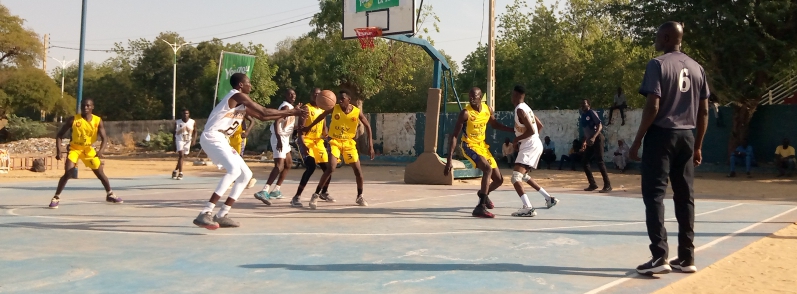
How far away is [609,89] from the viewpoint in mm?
40812

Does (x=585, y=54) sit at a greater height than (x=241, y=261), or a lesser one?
greater

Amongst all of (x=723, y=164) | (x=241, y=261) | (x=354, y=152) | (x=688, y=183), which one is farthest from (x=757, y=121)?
(x=241, y=261)

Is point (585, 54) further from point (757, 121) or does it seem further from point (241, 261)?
point (241, 261)

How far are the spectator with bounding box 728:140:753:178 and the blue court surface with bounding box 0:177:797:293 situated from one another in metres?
9.64

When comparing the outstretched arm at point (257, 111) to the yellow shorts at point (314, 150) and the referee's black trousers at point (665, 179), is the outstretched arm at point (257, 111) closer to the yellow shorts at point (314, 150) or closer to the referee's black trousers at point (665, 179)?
the yellow shorts at point (314, 150)

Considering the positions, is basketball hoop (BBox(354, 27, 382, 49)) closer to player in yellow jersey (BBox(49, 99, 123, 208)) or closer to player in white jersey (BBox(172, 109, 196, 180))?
player in white jersey (BBox(172, 109, 196, 180))

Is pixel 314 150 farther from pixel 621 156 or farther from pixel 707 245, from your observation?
pixel 621 156

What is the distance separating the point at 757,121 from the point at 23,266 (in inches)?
860

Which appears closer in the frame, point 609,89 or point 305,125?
point 305,125

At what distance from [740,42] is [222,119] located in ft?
56.8

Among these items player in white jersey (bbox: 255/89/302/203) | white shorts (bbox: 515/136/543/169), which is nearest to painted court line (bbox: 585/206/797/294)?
white shorts (bbox: 515/136/543/169)

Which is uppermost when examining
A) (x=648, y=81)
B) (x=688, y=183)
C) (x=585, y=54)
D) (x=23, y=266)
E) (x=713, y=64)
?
(x=585, y=54)

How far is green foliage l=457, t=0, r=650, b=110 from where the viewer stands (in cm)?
4106

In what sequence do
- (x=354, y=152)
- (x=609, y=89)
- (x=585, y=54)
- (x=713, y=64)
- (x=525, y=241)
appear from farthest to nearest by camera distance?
(x=585, y=54) → (x=609, y=89) → (x=713, y=64) → (x=354, y=152) → (x=525, y=241)
